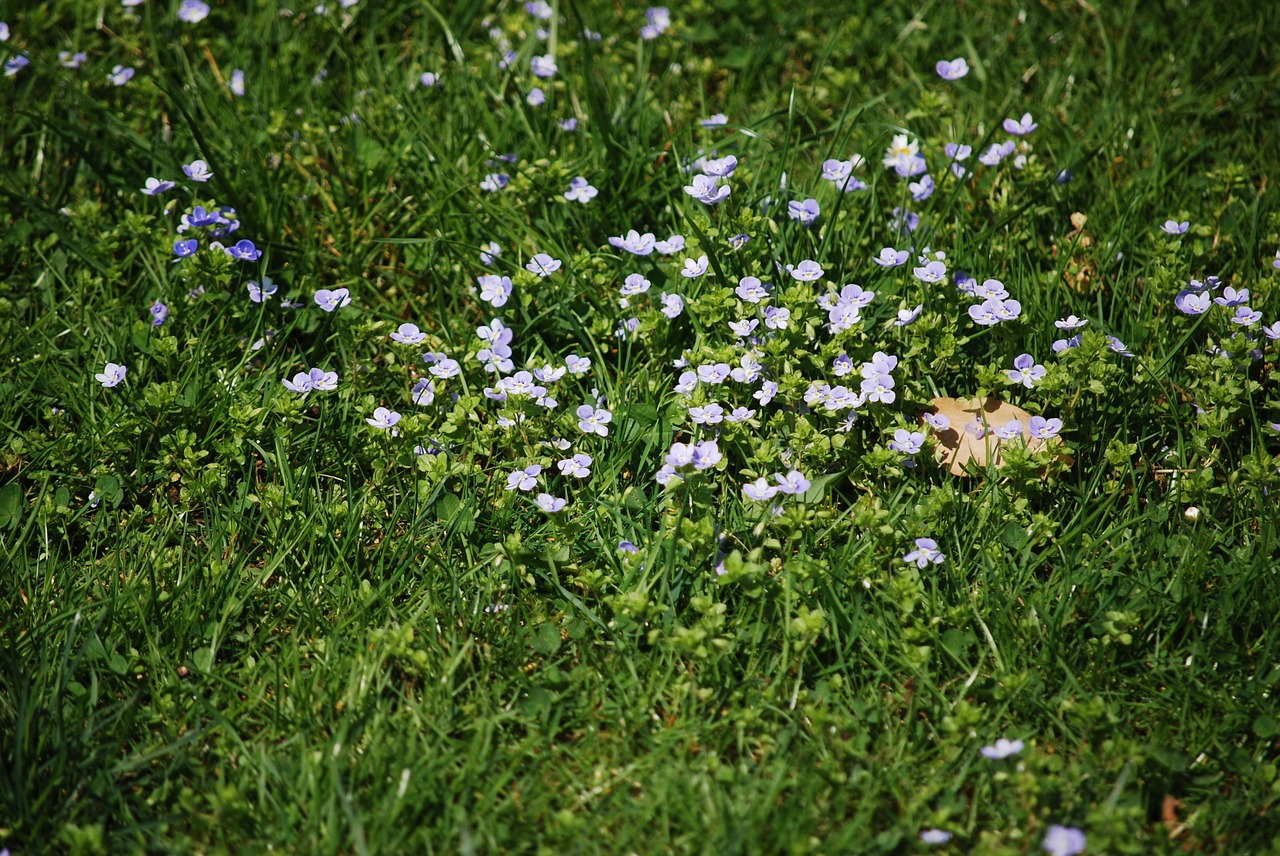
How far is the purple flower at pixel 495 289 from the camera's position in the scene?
3.03m

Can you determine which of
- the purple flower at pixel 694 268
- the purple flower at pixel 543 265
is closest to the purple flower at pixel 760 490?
the purple flower at pixel 694 268

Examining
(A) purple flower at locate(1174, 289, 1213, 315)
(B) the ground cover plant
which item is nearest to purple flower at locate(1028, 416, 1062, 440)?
(B) the ground cover plant

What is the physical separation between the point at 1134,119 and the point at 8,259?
3.79m

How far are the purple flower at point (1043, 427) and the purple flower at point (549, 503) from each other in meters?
1.21

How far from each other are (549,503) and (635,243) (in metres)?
0.98

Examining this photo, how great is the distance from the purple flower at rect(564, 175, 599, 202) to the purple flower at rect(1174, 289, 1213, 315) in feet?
5.63

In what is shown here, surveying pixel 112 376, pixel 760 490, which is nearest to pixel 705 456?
pixel 760 490

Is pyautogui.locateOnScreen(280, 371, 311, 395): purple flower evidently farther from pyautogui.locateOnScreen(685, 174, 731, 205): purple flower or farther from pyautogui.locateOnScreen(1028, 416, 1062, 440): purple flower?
pyautogui.locateOnScreen(1028, 416, 1062, 440): purple flower

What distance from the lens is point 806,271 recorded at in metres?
2.91

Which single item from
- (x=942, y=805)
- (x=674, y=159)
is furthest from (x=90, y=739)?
(x=674, y=159)

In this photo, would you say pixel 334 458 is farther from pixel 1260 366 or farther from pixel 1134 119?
pixel 1134 119

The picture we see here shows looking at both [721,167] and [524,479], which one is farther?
[721,167]

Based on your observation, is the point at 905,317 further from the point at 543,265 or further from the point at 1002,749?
the point at 1002,749

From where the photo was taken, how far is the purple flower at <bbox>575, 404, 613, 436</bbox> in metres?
2.70
